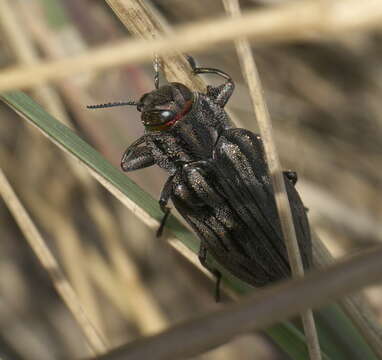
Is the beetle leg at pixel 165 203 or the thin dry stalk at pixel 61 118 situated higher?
the thin dry stalk at pixel 61 118

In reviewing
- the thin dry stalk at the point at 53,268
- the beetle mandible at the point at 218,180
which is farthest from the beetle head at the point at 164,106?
the thin dry stalk at the point at 53,268

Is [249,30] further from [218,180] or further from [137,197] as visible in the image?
[218,180]

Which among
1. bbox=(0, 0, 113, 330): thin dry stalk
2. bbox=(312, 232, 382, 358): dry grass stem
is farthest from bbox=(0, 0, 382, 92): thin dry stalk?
bbox=(0, 0, 113, 330): thin dry stalk

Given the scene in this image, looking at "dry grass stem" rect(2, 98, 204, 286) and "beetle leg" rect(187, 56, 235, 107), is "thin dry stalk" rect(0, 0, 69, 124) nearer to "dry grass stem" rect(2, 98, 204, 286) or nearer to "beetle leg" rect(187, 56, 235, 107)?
"beetle leg" rect(187, 56, 235, 107)

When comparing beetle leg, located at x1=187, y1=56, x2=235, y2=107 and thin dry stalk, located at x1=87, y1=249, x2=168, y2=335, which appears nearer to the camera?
beetle leg, located at x1=187, y1=56, x2=235, y2=107

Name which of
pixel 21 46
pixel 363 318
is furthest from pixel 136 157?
pixel 363 318

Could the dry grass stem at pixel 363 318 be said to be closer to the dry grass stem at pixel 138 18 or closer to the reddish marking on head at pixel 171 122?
the reddish marking on head at pixel 171 122

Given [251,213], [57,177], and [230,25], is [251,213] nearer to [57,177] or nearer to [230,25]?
[230,25]

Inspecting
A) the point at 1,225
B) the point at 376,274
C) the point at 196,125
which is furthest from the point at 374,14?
the point at 1,225
